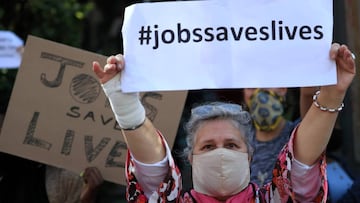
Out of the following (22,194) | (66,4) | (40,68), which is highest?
(66,4)

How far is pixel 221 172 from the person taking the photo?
8.82 feet

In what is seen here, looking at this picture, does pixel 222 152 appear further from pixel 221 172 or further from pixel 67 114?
pixel 67 114

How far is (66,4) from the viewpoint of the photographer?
753cm

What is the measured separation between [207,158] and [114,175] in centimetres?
110

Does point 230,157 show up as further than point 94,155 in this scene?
No

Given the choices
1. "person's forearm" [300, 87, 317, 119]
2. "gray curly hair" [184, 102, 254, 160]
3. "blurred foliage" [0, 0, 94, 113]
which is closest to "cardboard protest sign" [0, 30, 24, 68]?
"blurred foliage" [0, 0, 94, 113]

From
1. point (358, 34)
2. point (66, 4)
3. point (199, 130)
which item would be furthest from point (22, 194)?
point (66, 4)

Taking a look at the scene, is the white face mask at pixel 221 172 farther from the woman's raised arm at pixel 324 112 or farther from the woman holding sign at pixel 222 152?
the woman's raised arm at pixel 324 112

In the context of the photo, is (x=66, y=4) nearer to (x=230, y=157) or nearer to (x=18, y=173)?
(x=18, y=173)

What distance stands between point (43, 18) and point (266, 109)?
3.85m

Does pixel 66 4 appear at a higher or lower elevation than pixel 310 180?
higher

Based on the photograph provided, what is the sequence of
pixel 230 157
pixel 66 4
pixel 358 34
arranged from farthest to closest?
pixel 66 4, pixel 358 34, pixel 230 157

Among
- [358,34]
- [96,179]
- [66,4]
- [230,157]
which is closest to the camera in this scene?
[230,157]

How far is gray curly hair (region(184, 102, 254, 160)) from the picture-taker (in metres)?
2.82
